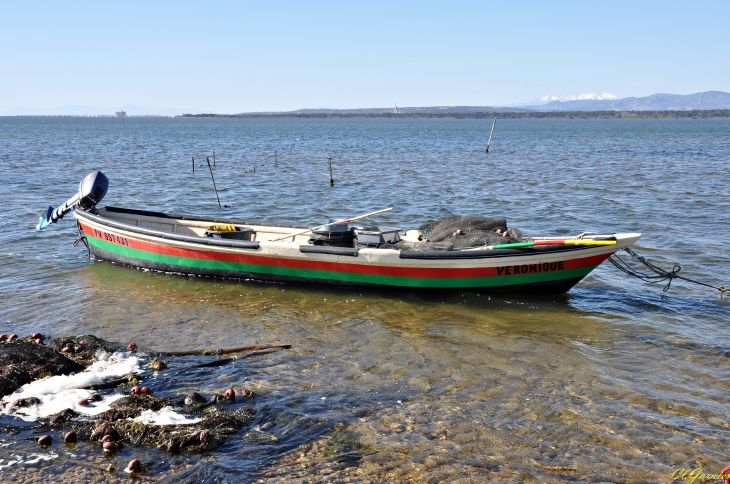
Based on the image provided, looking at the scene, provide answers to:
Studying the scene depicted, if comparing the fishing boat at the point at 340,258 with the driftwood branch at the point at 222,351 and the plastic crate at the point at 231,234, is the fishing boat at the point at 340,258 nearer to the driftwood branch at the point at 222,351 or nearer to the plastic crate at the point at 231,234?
the plastic crate at the point at 231,234

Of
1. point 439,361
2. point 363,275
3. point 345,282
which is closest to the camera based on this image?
point 439,361

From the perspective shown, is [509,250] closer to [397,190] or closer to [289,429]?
[289,429]

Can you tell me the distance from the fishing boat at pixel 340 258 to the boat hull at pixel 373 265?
0.02m

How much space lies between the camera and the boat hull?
11953 millimetres

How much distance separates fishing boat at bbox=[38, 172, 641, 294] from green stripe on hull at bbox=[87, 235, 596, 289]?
0.02 meters

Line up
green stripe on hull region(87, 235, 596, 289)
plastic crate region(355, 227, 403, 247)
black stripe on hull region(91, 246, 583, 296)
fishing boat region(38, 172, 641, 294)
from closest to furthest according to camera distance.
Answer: fishing boat region(38, 172, 641, 294) → green stripe on hull region(87, 235, 596, 289) → black stripe on hull region(91, 246, 583, 296) → plastic crate region(355, 227, 403, 247)

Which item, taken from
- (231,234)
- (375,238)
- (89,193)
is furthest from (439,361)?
(89,193)

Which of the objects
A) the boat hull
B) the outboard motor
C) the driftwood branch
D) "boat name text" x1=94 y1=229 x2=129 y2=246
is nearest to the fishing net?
the boat hull

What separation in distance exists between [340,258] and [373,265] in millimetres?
662

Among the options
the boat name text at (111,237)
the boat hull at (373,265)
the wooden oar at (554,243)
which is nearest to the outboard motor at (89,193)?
the boat name text at (111,237)

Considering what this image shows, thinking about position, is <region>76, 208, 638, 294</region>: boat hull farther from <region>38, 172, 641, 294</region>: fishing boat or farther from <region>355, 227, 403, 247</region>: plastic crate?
<region>355, 227, 403, 247</region>: plastic crate

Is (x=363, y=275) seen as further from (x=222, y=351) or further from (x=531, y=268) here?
(x=222, y=351)

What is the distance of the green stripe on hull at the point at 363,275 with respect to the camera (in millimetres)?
12141

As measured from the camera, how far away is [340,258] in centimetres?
1262
